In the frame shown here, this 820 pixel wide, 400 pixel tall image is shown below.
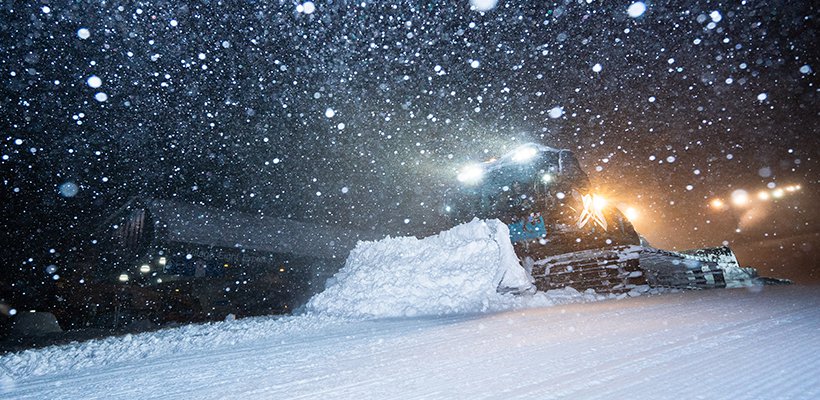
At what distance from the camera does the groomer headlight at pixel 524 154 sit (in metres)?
13.2

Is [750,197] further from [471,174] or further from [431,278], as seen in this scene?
[431,278]

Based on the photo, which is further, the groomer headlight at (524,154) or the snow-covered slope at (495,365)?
the groomer headlight at (524,154)

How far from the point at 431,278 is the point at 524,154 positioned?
322 inches

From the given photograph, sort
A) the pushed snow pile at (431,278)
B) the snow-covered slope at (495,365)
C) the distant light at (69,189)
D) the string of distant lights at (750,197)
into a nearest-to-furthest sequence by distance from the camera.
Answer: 1. the snow-covered slope at (495,365)
2. the pushed snow pile at (431,278)
3. the distant light at (69,189)
4. the string of distant lights at (750,197)

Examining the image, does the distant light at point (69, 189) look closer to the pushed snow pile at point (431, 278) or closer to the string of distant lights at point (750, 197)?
the pushed snow pile at point (431, 278)

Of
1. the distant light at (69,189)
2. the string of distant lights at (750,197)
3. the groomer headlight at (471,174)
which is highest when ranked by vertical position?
the distant light at (69,189)

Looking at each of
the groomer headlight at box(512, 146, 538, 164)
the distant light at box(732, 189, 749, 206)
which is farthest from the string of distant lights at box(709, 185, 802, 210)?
the groomer headlight at box(512, 146, 538, 164)

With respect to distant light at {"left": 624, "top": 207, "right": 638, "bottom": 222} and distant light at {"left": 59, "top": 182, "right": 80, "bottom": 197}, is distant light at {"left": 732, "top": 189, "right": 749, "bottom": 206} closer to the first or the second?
distant light at {"left": 624, "top": 207, "right": 638, "bottom": 222}

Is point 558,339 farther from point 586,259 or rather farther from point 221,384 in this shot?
point 586,259

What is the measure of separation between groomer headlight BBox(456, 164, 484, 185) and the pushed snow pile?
4927mm

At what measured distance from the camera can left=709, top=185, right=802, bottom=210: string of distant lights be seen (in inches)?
1092

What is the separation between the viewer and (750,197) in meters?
28.8

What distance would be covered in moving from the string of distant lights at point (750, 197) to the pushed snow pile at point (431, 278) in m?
34.3

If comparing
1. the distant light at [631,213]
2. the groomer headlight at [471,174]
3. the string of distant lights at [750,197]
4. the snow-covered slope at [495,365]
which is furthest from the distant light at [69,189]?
the string of distant lights at [750,197]
